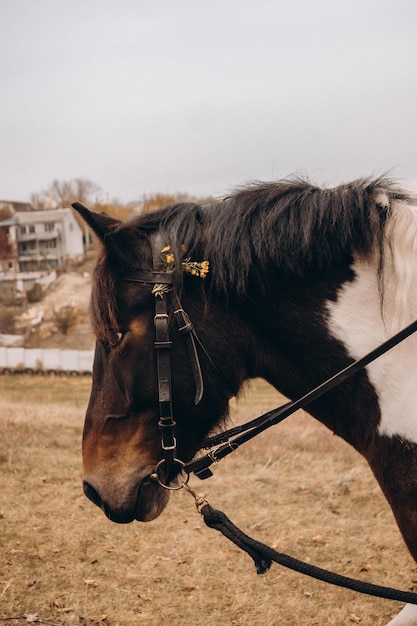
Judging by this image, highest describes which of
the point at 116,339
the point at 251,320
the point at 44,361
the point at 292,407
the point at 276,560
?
the point at 251,320

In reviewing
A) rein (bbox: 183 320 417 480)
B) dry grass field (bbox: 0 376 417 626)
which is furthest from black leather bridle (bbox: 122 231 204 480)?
dry grass field (bbox: 0 376 417 626)

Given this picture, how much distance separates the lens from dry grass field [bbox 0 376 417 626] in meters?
4.80

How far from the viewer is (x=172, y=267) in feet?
8.46

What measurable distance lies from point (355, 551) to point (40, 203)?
44677 millimetres

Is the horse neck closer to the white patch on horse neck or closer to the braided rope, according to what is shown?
the white patch on horse neck

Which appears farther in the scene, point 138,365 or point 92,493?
point 92,493

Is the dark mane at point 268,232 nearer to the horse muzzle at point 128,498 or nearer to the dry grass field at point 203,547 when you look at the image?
the horse muzzle at point 128,498

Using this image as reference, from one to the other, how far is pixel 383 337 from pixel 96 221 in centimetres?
133

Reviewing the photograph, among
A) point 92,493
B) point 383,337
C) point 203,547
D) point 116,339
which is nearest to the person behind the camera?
point 383,337

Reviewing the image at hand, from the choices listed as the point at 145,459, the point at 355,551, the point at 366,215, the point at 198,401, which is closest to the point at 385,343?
the point at 366,215

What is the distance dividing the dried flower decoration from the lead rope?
92 centimetres

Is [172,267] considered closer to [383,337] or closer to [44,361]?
[383,337]

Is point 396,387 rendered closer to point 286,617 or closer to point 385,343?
point 385,343

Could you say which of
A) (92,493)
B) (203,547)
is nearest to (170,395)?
(92,493)
